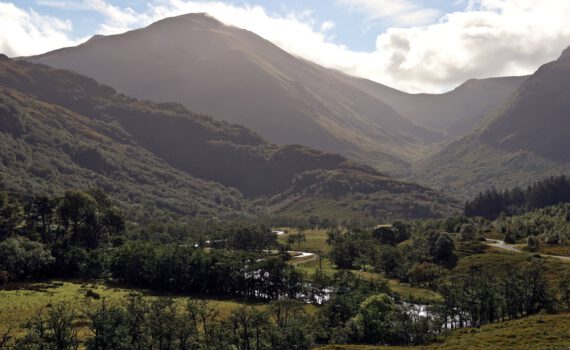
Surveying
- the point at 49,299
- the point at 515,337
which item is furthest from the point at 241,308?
the point at 49,299

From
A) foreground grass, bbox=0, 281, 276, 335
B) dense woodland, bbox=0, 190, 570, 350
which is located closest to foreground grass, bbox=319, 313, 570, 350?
dense woodland, bbox=0, 190, 570, 350

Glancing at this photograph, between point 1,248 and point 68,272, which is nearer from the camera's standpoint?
point 1,248

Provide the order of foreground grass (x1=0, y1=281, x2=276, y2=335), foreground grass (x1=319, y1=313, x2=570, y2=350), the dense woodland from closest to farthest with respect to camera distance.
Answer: foreground grass (x1=319, y1=313, x2=570, y2=350) < the dense woodland < foreground grass (x1=0, y1=281, x2=276, y2=335)

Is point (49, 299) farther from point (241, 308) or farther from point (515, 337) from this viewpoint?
point (515, 337)

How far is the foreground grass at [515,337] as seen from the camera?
3536 inches

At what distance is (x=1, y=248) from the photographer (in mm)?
168125

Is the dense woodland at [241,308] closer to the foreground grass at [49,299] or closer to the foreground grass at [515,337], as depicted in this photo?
the foreground grass at [49,299]

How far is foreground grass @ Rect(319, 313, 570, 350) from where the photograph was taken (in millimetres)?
89812

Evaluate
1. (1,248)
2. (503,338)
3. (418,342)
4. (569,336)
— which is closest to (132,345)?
(418,342)

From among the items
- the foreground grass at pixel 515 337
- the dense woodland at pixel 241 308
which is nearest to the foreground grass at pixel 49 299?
the dense woodland at pixel 241 308

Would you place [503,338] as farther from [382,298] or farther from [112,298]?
[112,298]

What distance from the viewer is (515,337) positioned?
96938 mm

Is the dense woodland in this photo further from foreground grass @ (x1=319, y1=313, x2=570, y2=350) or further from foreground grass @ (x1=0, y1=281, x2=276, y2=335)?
foreground grass @ (x1=319, y1=313, x2=570, y2=350)

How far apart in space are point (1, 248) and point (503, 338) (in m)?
Answer: 155
